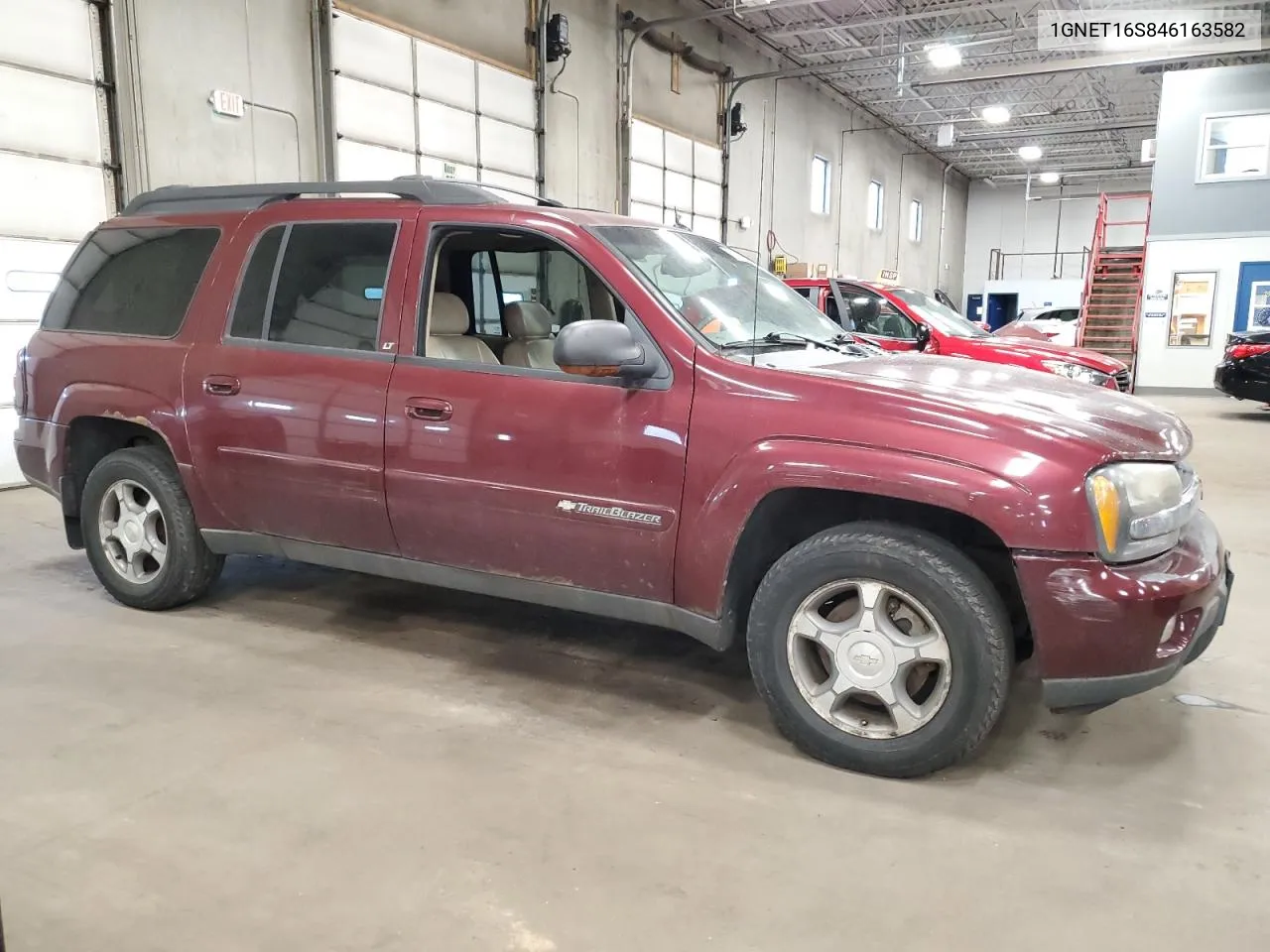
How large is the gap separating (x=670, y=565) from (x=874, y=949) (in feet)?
4.15

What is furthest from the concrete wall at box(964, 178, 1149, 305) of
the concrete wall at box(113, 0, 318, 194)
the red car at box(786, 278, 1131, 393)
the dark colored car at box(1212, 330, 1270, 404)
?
the concrete wall at box(113, 0, 318, 194)

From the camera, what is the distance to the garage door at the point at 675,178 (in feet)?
47.6

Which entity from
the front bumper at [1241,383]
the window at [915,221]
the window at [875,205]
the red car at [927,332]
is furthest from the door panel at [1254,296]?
the window at [915,221]

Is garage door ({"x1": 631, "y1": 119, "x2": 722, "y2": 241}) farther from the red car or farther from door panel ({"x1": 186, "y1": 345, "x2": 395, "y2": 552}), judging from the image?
door panel ({"x1": 186, "y1": 345, "x2": 395, "y2": 552})

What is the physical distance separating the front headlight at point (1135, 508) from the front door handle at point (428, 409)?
2.03 m

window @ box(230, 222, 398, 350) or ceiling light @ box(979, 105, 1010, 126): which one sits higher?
ceiling light @ box(979, 105, 1010, 126)

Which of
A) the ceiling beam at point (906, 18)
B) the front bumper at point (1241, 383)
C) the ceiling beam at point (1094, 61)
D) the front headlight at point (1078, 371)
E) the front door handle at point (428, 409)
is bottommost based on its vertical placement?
the front bumper at point (1241, 383)

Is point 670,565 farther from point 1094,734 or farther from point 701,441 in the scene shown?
point 1094,734

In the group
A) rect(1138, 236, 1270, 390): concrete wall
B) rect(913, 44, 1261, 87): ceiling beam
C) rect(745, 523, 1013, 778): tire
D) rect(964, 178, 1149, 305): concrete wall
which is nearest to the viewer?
rect(745, 523, 1013, 778): tire

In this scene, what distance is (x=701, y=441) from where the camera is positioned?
2824mm

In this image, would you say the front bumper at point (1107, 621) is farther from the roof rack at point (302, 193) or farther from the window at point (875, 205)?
the window at point (875, 205)

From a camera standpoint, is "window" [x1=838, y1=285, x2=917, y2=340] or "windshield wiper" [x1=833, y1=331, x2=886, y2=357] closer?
"windshield wiper" [x1=833, y1=331, x2=886, y2=357]

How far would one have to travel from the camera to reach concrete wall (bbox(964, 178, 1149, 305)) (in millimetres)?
31984

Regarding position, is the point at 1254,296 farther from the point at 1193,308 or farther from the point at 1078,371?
the point at 1078,371
